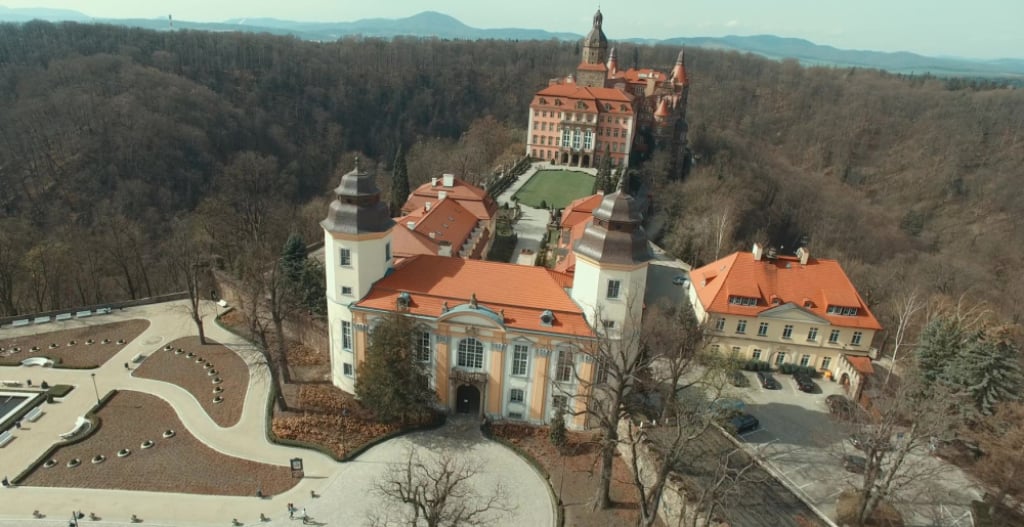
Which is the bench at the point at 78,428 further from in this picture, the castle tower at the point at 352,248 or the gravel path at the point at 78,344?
the castle tower at the point at 352,248

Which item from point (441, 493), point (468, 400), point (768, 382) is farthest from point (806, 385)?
point (441, 493)

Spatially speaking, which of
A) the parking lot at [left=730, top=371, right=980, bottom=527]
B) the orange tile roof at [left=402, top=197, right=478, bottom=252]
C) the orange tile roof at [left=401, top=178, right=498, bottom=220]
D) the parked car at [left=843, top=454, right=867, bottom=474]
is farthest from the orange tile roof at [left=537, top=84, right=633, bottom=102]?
the parked car at [left=843, top=454, right=867, bottom=474]

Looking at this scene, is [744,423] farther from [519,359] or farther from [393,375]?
[393,375]

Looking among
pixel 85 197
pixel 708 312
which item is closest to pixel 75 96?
pixel 85 197

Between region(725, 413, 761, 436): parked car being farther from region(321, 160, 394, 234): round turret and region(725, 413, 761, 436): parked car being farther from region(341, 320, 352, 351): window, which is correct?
region(321, 160, 394, 234): round turret

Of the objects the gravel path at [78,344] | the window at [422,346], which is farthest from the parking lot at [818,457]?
the gravel path at [78,344]
